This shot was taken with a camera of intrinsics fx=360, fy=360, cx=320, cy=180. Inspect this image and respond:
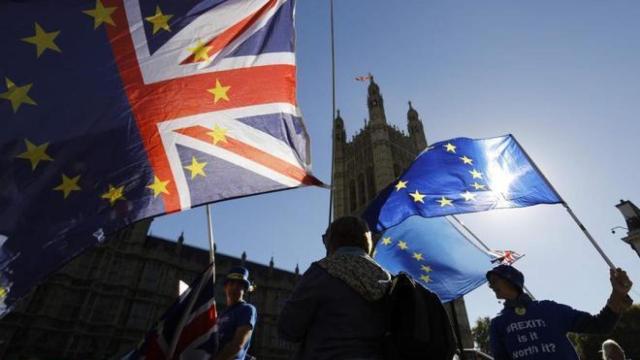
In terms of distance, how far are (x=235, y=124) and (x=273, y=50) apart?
1136mm

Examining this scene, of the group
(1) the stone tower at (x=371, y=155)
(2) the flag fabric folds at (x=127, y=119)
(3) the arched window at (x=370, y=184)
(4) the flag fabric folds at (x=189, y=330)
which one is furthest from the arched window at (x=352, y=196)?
(4) the flag fabric folds at (x=189, y=330)

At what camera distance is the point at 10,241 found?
225cm

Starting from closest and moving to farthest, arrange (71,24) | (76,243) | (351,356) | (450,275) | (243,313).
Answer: (351,356) < (76,243) < (71,24) < (243,313) < (450,275)

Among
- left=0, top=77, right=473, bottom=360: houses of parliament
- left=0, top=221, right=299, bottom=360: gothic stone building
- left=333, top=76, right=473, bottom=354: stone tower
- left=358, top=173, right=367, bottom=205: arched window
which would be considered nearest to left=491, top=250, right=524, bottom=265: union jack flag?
left=0, top=77, right=473, bottom=360: houses of parliament

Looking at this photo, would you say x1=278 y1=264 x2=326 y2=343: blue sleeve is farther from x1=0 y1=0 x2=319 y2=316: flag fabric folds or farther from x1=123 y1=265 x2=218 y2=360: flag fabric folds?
x1=0 y1=0 x2=319 y2=316: flag fabric folds

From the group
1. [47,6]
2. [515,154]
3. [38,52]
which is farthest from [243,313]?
[515,154]

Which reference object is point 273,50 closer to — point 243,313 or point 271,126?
point 271,126

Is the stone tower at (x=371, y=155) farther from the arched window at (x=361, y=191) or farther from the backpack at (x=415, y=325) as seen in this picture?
the backpack at (x=415, y=325)

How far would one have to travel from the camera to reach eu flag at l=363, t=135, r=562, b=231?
5105mm

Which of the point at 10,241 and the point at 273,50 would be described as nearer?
the point at 10,241

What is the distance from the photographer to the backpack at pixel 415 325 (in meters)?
1.67

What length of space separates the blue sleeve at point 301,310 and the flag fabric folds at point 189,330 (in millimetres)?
901

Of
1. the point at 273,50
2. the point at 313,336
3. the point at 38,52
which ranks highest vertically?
the point at 273,50

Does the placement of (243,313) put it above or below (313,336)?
above
